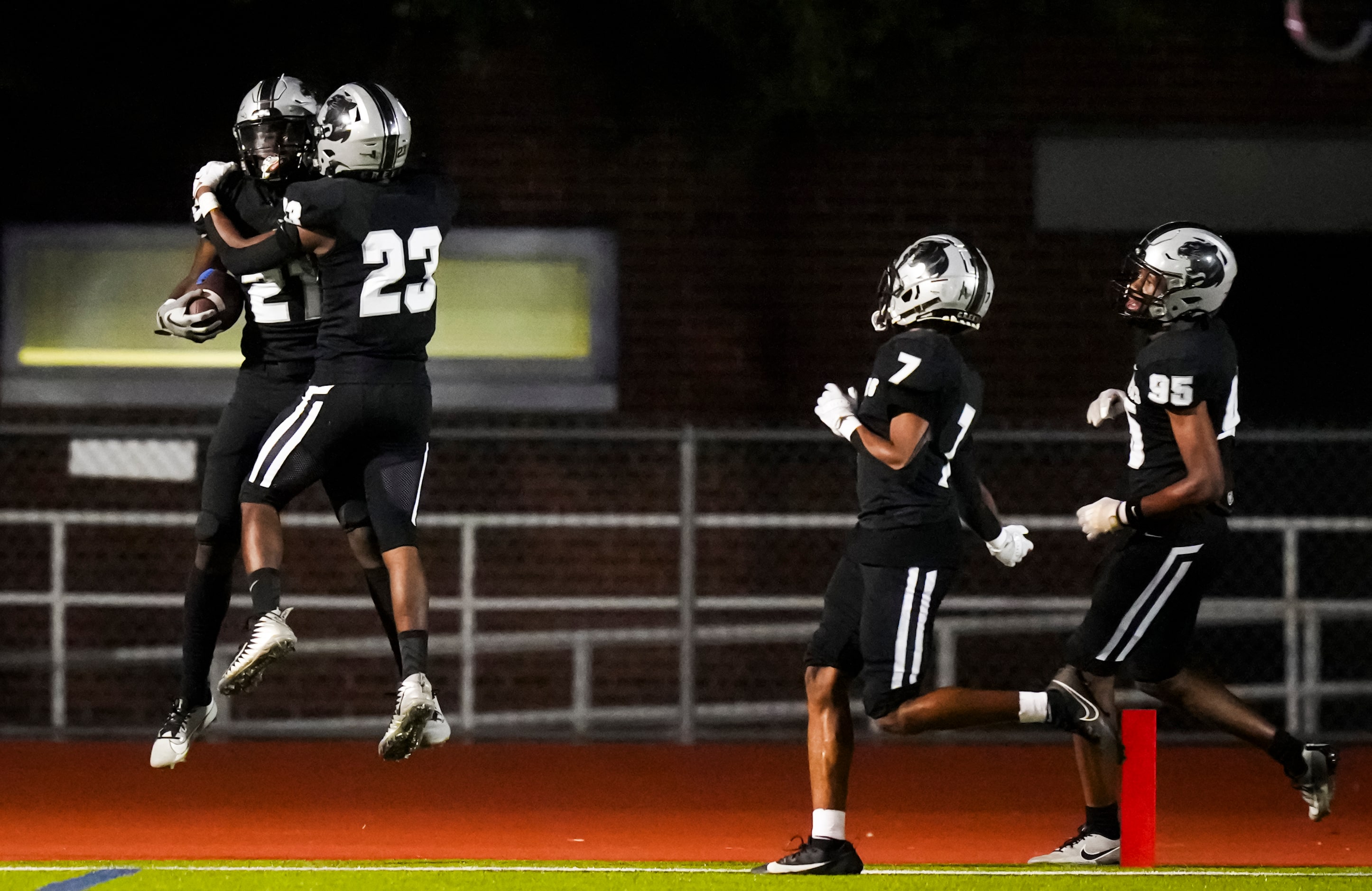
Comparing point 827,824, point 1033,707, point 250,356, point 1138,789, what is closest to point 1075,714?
point 1033,707

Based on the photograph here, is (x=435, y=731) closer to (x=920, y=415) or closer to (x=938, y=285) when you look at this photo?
(x=920, y=415)

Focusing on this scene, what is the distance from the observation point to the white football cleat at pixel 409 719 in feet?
22.1

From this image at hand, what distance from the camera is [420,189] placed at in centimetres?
709

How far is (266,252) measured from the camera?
681cm

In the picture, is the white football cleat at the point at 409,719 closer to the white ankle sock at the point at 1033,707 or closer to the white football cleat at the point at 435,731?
the white football cleat at the point at 435,731

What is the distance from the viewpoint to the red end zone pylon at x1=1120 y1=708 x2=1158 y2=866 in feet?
21.5

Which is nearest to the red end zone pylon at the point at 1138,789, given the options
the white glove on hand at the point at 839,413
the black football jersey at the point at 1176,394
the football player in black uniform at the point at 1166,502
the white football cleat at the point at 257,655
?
the football player in black uniform at the point at 1166,502

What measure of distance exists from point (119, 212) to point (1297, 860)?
873 centimetres

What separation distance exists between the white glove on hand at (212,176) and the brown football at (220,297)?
31cm

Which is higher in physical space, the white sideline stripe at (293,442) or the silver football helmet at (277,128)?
the silver football helmet at (277,128)

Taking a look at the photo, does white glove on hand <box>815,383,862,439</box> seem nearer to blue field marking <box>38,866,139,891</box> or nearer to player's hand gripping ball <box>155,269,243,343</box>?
player's hand gripping ball <box>155,269,243,343</box>

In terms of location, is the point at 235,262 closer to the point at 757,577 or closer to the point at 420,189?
the point at 420,189

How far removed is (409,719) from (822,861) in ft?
4.83

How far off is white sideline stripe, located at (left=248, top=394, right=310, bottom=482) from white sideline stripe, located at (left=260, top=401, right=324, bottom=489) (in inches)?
1.5
